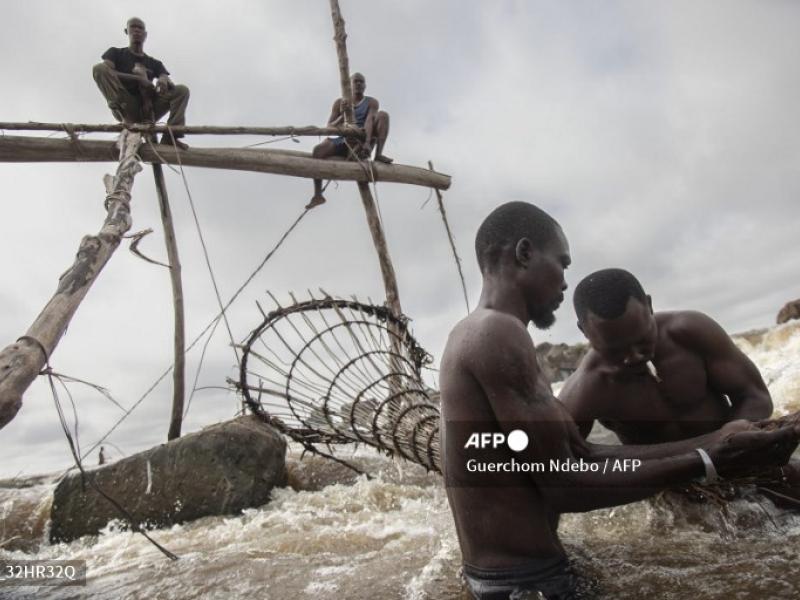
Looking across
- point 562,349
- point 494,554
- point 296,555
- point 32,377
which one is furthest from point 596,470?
point 562,349

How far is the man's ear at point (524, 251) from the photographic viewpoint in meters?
1.94

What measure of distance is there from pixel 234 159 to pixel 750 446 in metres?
6.03

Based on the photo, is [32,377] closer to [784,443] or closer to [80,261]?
[80,261]

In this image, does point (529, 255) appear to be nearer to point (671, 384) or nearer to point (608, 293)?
point (608, 293)

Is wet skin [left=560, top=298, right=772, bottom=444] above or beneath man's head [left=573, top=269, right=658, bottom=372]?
beneath

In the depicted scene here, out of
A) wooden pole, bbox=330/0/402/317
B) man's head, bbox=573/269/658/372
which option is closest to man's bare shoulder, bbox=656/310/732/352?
man's head, bbox=573/269/658/372

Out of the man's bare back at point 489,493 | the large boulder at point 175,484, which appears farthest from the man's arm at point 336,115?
the man's bare back at point 489,493

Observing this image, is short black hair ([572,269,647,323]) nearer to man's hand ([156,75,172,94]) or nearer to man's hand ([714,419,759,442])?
man's hand ([714,419,759,442])

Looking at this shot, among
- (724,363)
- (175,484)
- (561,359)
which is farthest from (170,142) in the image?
(561,359)

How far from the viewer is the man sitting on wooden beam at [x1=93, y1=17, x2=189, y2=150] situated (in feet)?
19.9

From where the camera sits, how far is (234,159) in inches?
262

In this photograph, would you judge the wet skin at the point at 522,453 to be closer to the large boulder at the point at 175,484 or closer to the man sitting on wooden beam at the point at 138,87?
the large boulder at the point at 175,484

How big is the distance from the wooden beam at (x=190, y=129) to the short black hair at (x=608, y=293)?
4.85m

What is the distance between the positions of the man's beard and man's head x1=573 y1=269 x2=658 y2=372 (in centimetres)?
58
